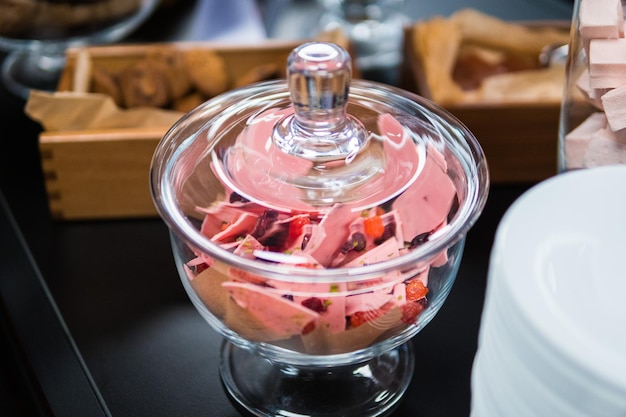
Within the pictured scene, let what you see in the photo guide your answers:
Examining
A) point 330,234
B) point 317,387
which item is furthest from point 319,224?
point 317,387

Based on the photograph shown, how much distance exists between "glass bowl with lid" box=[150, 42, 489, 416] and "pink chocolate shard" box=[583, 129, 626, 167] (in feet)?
0.26

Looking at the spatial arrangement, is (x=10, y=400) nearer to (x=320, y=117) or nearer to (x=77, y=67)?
(x=77, y=67)

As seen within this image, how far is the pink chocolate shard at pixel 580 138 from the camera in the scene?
21.3 inches

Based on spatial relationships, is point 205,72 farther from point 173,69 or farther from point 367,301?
point 367,301

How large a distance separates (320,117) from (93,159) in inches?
11.0

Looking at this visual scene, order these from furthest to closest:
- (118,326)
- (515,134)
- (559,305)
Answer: (515,134)
(118,326)
(559,305)

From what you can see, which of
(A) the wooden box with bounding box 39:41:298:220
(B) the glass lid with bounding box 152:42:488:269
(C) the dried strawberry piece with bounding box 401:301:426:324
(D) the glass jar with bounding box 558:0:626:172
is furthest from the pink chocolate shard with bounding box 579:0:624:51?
(A) the wooden box with bounding box 39:41:298:220

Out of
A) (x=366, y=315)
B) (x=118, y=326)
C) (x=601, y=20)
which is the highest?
(x=601, y=20)

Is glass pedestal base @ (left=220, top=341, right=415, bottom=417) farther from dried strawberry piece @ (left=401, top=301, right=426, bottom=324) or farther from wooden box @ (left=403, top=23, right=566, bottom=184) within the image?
wooden box @ (left=403, top=23, right=566, bottom=184)

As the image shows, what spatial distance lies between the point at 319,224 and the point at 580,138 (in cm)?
20

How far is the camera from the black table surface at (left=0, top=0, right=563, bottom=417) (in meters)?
0.55

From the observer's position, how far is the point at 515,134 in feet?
2.38

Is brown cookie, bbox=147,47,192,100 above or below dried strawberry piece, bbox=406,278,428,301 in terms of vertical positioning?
below

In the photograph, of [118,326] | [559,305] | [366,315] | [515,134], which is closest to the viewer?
[559,305]
